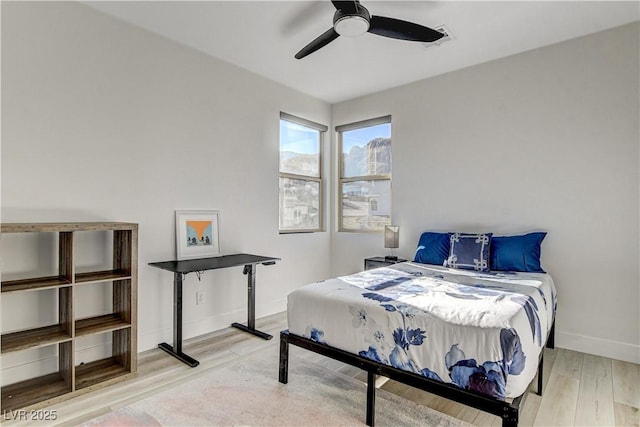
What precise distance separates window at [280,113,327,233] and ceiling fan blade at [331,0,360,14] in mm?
2030

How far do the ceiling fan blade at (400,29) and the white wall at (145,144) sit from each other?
1.74 meters

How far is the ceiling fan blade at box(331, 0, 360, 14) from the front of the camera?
204 centimetres

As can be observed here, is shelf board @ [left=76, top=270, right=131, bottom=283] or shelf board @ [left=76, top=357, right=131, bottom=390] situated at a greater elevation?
shelf board @ [left=76, top=270, right=131, bottom=283]

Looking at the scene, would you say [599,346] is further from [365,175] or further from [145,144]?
[145,144]

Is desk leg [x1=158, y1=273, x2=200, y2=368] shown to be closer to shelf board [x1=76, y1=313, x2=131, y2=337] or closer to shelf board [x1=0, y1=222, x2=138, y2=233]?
shelf board [x1=76, y1=313, x2=131, y2=337]

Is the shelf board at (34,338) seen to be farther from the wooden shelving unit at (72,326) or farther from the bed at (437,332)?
the bed at (437,332)

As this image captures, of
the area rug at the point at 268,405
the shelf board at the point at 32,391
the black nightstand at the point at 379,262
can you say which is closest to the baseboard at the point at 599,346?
the black nightstand at the point at 379,262

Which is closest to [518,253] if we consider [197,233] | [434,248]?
[434,248]

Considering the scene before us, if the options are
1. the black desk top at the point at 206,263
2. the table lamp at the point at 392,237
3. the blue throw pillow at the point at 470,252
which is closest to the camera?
the black desk top at the point at 206,263

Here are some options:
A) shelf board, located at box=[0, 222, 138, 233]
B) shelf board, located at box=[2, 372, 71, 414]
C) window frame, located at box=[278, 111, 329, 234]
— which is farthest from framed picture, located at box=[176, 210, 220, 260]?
shelf board, located at box=[2, 372, 71, 414]

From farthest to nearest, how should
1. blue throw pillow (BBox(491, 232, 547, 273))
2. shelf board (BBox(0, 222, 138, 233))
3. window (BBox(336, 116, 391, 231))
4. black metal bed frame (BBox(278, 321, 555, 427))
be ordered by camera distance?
window (BBox(336, 116, 391, 231)), blue throw pillow (BBox(491, 232, 547, 273)), shelf board (BBox(0, 222, 138, 233)), black metal bed frame (BBox(278, 321, 555, 427))

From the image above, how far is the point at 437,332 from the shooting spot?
5.58 feet

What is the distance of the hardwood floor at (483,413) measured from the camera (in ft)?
6.46

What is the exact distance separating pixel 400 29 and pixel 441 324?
→ 187cm
